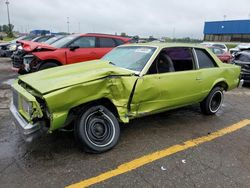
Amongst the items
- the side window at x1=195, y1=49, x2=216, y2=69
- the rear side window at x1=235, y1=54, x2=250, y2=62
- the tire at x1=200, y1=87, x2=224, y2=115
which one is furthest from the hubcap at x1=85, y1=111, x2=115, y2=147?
the rear side window at x1=235, y1=54, x2=250, y2=62

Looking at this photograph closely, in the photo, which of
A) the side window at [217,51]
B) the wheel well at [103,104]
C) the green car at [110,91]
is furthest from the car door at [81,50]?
the side window at [217,51]

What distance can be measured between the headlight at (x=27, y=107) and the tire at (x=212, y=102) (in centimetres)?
372

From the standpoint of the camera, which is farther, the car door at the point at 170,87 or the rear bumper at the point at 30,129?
the car door at the point at 170,87

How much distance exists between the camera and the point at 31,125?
316 cm

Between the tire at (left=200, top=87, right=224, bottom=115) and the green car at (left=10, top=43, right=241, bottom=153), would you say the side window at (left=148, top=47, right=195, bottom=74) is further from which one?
the tire at (left=200, top=87, right=224, bottom=115)

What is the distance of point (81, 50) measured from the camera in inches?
330

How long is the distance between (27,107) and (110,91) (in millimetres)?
1136

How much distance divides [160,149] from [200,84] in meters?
1.81

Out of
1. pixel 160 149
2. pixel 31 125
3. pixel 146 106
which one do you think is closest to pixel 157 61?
pixel 146 106

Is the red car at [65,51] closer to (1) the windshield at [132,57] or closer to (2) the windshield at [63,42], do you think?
(2) the windshield at [63,42]

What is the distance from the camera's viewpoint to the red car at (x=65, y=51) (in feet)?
25.0

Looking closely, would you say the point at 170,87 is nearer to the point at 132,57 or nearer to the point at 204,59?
the point at 132,57

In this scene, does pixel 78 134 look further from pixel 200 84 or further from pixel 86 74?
pixel 200 84

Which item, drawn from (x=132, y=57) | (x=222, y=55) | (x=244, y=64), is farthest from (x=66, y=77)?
(x=222, y=55)
